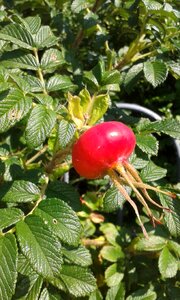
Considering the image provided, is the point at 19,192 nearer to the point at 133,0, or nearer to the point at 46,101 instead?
the point at 46,101

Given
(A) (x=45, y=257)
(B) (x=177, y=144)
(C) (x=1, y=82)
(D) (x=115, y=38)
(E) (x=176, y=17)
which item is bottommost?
A: (B) (x=177, y=144)

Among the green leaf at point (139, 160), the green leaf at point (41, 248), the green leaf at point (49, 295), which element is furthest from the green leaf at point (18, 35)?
the green leaf at point (49, 295)

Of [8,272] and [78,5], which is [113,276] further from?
[78,5]

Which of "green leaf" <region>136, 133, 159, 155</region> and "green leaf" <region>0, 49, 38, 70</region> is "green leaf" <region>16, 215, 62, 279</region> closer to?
"green leaf" <region>136, 133, 159, 155</region>

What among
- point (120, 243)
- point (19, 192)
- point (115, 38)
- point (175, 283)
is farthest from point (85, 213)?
point (115, 38)

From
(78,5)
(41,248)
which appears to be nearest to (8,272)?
(41,248)
